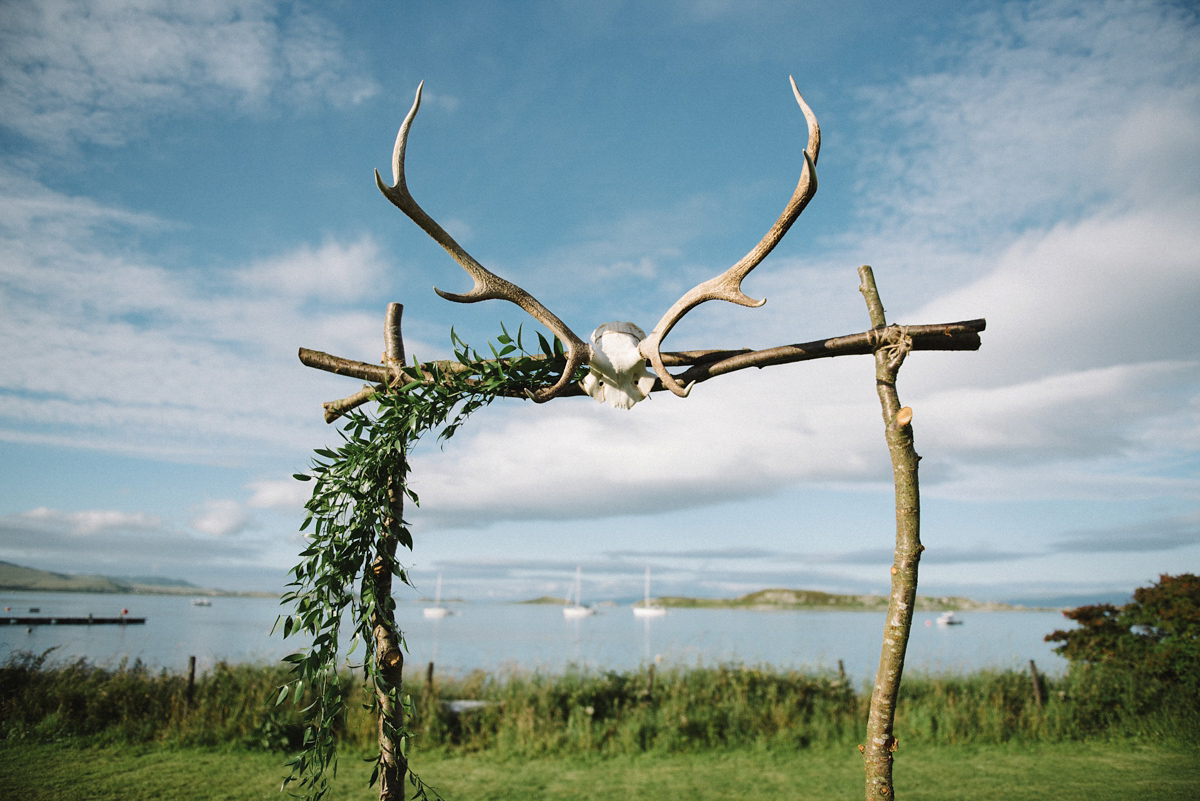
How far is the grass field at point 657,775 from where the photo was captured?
5523 mm

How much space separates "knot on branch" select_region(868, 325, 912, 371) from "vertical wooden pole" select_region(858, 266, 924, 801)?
0.16 m

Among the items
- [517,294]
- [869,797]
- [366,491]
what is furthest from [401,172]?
[869,797]

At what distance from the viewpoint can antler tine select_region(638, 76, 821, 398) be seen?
270cm

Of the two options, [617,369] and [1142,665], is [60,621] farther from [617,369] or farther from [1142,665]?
[1142,665]

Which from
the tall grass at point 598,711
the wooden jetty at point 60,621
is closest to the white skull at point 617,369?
the tall grass at point 598,711

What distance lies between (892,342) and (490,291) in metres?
1.75

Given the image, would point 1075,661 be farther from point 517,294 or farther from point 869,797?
point 517,294

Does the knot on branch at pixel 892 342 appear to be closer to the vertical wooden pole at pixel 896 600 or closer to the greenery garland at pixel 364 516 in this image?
the vertical wooden pole at pixel 896 600

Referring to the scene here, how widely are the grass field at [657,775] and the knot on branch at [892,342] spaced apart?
4430mm

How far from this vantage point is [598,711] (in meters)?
7.89

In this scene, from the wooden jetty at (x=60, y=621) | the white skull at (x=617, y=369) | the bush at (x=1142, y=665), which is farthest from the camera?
the wooden jetty at (x=60, y=621)

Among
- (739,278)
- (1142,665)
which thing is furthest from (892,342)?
(1142,665)

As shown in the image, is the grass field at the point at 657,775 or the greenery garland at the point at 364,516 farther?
the grass field at the point at 657,775

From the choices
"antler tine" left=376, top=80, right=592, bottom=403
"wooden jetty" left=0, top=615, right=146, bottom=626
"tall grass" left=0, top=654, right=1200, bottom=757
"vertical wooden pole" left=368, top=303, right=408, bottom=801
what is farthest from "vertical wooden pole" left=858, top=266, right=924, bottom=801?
"wooden jetty" left=0, top=615, right=146, bottom=626
